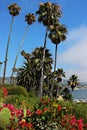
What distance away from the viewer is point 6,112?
8.48 metres

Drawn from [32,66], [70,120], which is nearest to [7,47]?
[32,66]

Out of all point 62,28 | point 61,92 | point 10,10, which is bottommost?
point 61,92

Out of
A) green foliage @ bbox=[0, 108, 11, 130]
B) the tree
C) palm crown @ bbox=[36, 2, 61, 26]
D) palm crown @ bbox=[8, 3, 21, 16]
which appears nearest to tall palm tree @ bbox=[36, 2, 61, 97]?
palm crown @ bbox=[36, 2, 61, 26]

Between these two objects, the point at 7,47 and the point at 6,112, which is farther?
the point at 7,47

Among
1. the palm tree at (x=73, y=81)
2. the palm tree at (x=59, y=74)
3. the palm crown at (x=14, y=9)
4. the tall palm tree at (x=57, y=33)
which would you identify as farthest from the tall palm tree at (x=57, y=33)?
the palm tree at (x=73, y=81)

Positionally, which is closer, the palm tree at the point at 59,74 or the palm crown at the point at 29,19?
the palm crown at the point at 29,19

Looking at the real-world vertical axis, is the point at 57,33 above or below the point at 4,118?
above

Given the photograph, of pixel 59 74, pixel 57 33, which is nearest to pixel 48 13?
pixel 57 33

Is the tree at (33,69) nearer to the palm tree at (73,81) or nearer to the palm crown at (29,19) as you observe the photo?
the palm crown at (29,19)

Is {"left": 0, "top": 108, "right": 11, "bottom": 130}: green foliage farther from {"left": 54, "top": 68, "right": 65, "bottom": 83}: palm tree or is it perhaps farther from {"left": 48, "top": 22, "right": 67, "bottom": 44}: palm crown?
{"left": 54, "top": 68, "right": 65, "bottom": 83}: palm tree

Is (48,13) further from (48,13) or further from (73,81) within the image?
(73,81)

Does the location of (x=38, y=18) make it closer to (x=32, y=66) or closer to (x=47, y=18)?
(x=47, y=18)

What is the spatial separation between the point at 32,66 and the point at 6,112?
214 ft

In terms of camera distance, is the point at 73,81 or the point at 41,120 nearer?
the point at 41,120
